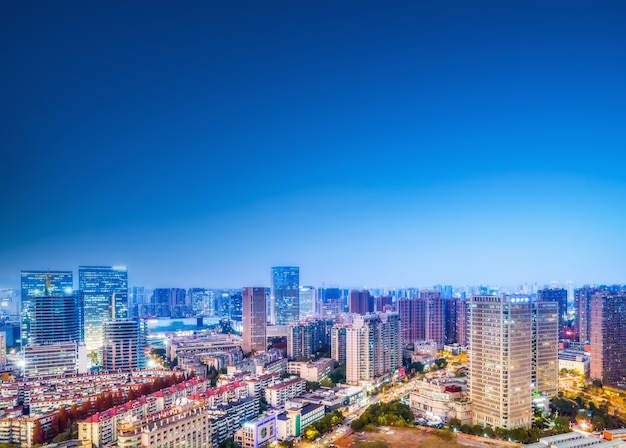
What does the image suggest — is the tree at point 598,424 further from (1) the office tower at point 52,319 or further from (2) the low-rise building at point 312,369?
(1) the office tower at point 52,319

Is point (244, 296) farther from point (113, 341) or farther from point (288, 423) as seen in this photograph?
point (288, 423)

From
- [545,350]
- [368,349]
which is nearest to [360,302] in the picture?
[368,349]

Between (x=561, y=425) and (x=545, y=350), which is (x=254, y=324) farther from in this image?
(x=561, y=425)

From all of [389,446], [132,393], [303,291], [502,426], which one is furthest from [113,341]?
[303,291]

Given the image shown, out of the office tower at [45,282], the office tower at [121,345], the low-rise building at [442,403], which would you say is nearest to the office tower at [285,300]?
the office tower at [45,282]

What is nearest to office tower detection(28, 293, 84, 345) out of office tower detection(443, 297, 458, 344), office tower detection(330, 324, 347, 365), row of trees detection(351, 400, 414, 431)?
office tower detection(330, 324, 347, 365)

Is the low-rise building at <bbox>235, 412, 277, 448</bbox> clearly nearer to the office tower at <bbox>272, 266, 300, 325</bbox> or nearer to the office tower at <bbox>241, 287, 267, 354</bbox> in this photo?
the office tower at <bbox>241, 287, 267, 354</bbox>
